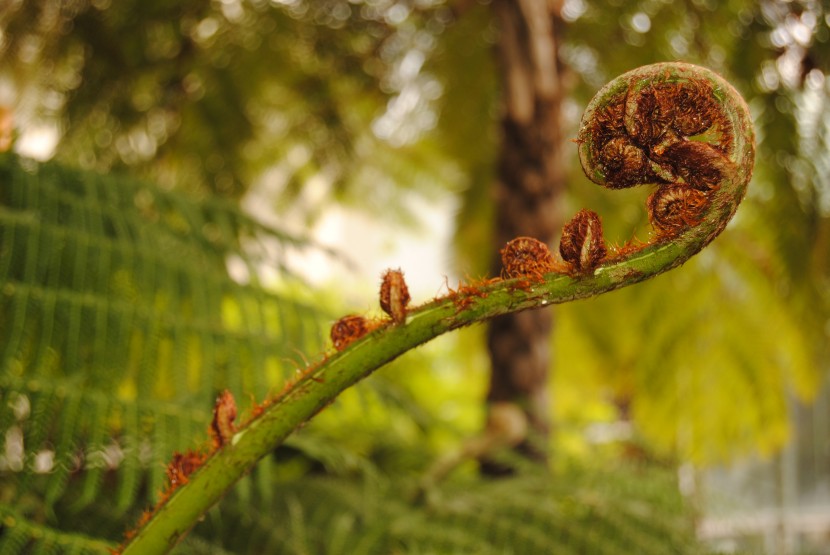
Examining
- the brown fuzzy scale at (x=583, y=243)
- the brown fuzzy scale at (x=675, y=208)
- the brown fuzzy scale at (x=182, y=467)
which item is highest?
the brown fuzzy scale at (x=675, y=208)

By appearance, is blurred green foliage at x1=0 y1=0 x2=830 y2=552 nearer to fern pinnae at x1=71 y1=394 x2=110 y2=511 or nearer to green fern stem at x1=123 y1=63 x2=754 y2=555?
fern pinnae at x1=71 y1=394 x2=110 y2=511

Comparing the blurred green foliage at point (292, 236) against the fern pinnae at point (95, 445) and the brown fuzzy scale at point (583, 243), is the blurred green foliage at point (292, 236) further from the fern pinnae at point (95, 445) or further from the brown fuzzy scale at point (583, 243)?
the brown fuzzy scale at point (583, 243)

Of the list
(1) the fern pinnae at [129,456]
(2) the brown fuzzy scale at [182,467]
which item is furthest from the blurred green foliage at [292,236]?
(2) the brown fuzzy scale at [182,467]

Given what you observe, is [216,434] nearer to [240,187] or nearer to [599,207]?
[240,187]

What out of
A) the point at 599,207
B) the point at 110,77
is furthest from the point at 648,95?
the point at 599,207

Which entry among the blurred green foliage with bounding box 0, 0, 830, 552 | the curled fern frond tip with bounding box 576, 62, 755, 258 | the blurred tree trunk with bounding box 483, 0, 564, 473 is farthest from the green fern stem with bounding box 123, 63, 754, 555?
the blurred tree trunk with bounding box 483, 0, 564, 473

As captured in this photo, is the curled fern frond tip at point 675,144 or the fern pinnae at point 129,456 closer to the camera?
the curled fern frond tip at point 675,144

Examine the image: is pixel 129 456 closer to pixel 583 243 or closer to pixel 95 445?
pixel 95 445
